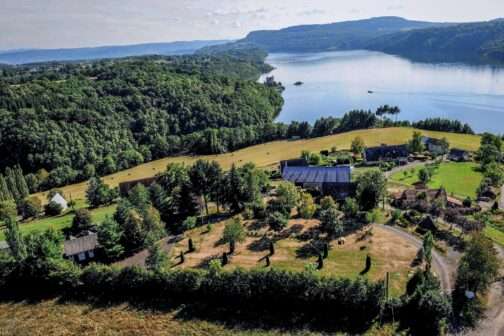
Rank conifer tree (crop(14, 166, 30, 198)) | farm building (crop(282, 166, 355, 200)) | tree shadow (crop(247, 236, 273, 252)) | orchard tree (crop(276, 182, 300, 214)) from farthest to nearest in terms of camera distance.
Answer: conifer tree (crop(14, 166, 30, 198)) → farm building (crop(282, 166, 355, 200)) → orchard tree (crop(276, 182, 300, 214)) → tree shadow (crop(247, 236, 273, 252))

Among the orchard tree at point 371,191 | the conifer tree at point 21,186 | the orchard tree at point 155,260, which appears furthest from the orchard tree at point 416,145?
the conifer tree at point 21,186

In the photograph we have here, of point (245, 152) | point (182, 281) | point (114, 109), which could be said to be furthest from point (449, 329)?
point (114, 109)

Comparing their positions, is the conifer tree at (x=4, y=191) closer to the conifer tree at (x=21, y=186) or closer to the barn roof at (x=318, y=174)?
the conifer tree at (x=21, y=186)

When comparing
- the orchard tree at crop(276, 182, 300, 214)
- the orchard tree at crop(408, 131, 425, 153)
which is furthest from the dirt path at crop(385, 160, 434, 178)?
the orchard tree at crop(276, 182, 300, 214)

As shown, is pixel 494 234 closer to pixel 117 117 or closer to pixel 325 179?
pixel 325 179

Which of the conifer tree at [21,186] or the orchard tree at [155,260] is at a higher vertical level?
the orchard tree at [155,260]

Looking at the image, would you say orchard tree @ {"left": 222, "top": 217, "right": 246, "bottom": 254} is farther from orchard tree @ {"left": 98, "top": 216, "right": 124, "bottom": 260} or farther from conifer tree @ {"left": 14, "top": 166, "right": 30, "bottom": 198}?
conifer tree @ {"left": 14, "top": 166, "right": 30, "bottom": 198}
